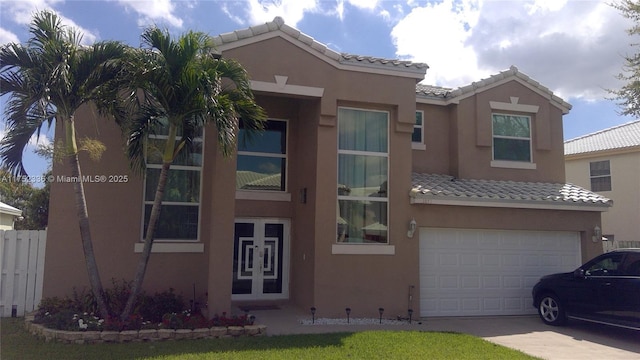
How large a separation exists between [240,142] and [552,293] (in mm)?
8282

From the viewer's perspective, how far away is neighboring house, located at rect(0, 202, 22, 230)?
19078 mm

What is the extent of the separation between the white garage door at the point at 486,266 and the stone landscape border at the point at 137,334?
15.8 ft

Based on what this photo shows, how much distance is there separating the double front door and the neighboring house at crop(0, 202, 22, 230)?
11.6 metres

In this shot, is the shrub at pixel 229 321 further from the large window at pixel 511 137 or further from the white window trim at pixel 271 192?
the large window at pixel 511 137

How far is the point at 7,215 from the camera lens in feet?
67.7

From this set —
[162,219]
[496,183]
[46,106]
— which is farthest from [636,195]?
[46,106]

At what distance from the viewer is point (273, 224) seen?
504 inches

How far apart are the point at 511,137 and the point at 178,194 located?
9.81 metres

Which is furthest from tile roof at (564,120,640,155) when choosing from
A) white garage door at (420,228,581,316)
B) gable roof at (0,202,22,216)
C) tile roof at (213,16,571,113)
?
gable roof at (0,202,22,216)

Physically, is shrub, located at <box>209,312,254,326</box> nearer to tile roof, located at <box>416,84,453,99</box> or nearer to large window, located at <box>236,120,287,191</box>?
large window, located at <box>236,120,287,191</box>

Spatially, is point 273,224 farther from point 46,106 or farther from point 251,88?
point 46,106

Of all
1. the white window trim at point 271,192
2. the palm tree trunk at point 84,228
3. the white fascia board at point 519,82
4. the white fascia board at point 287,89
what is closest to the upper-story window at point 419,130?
the white fascia board at point 519,82

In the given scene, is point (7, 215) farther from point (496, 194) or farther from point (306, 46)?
point (496, 194)

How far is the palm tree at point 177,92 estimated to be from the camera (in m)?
8.37
